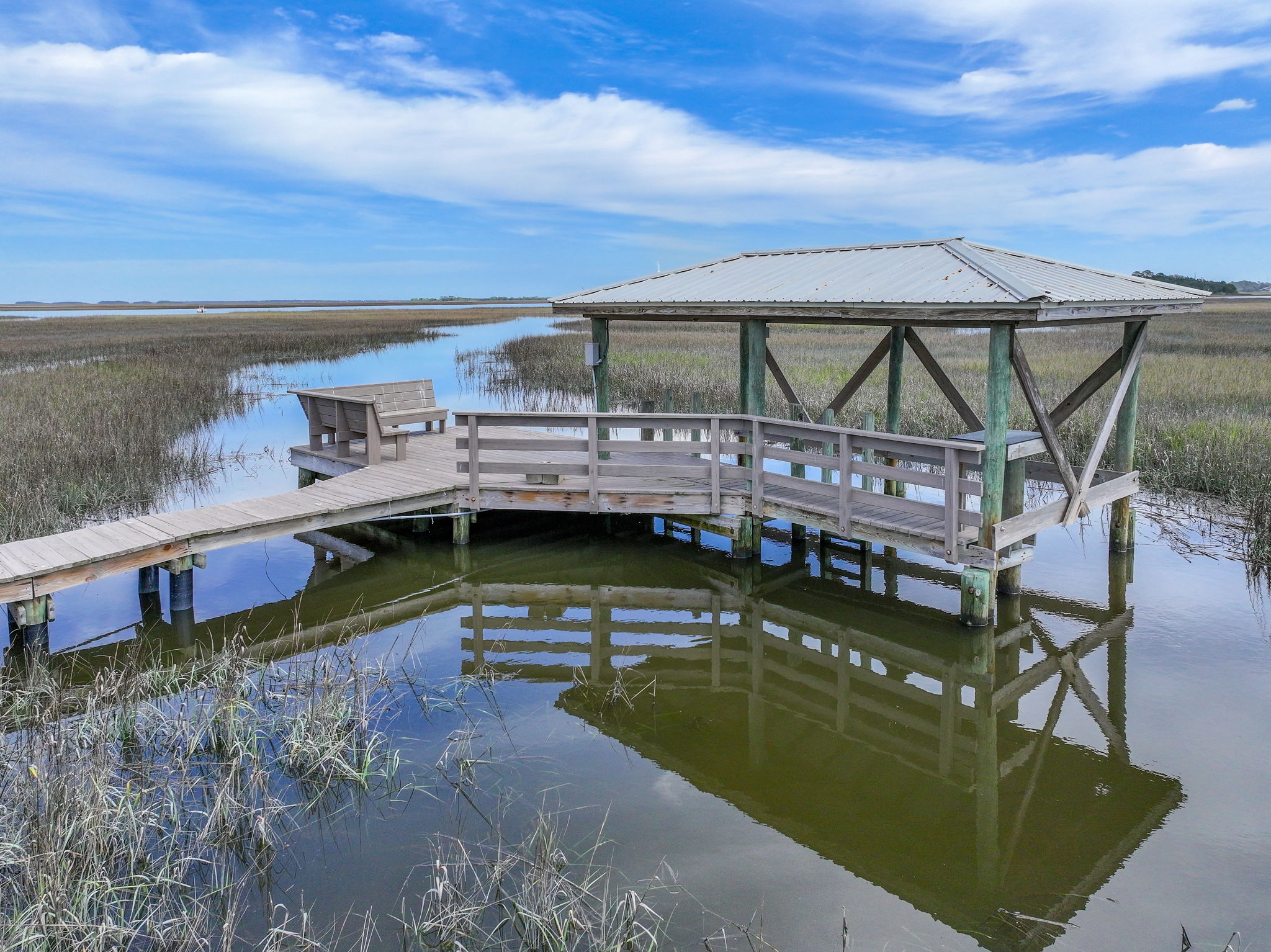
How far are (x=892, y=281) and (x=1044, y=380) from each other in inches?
545

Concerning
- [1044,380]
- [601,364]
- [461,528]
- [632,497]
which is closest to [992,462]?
[632,497]

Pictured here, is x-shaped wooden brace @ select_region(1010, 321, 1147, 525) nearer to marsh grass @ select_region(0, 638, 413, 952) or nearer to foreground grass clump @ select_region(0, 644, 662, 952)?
foreground grass clump @ select_region(0, 644, 662, 952)

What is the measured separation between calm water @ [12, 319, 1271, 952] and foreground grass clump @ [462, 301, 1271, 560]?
267 cm

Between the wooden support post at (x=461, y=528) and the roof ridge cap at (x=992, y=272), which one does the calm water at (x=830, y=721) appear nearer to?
the wooden support post at (x=461, y=528)

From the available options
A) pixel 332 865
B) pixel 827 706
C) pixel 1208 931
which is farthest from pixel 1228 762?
pixel 332 865

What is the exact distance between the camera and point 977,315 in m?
8.12

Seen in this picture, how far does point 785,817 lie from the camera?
5.53 metres

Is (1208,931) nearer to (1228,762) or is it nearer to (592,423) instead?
(1228,762)

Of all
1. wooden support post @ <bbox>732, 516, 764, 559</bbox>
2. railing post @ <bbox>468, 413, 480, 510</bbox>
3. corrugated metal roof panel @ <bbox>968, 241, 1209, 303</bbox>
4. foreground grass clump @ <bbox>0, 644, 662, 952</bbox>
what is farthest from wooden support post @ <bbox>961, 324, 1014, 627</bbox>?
railing post @ <bbox>468, 413, 480, 510</bbox>

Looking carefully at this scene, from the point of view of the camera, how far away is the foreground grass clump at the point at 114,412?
12281 mm

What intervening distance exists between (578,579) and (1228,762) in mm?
6244

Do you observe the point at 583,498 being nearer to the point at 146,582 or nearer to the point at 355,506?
the point at 355,506

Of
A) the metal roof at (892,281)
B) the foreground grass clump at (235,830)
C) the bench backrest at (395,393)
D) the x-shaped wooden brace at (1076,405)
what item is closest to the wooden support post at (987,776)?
the foreground grass clump at (235,830)

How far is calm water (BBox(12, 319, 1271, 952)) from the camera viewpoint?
481 centimetres
